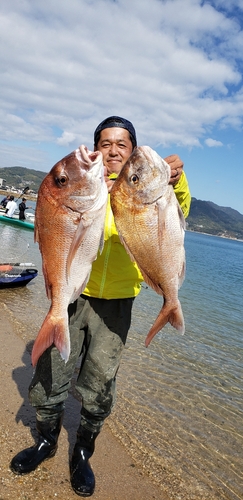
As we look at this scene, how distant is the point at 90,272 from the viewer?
293 cm

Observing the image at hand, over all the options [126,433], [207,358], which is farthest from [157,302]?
[126,433]

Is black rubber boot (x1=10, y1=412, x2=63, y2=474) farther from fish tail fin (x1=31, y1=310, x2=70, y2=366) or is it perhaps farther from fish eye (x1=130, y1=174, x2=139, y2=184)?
fish eye (x1=130, y1=174, x2=139, y2=184)

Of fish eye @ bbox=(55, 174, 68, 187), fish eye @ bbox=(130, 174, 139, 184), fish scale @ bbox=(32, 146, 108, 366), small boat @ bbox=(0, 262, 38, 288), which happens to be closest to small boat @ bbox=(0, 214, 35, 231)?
small boat @ bbox=(0, 262, 38, 288)

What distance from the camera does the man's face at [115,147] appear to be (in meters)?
3.44

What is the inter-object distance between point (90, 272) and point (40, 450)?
6.08ft

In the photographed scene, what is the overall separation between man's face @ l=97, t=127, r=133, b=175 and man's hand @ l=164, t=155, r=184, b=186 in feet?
2.42

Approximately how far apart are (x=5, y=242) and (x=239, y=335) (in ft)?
47.1

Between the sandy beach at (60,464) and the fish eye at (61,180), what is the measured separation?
261 cm

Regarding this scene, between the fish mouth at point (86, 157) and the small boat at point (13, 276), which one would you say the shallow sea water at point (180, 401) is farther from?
the fish mouth at point (86, 157)

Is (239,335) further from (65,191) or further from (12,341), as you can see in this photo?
(65,191)

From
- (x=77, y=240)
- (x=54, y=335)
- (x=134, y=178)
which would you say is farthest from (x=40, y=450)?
(x=134, y=178)

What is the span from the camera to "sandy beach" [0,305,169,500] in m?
3.21

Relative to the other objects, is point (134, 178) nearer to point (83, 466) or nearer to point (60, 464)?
point (83, 466)

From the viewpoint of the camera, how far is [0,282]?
1010 cm
